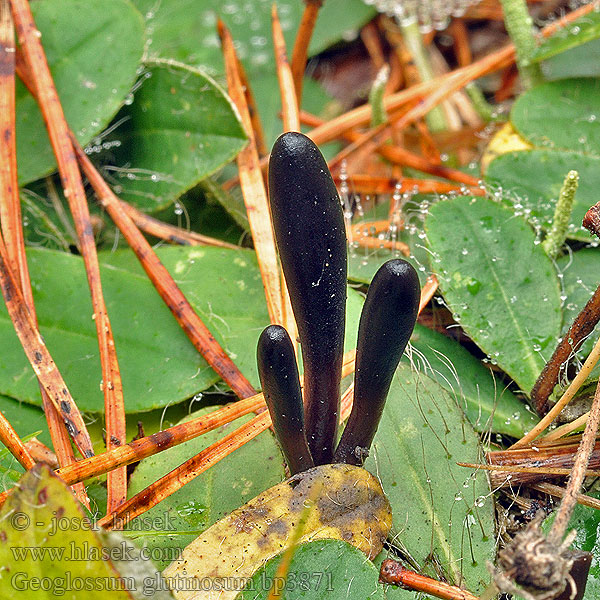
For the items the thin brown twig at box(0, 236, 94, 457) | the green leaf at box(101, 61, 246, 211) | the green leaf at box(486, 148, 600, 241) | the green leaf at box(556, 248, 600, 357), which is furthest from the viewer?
the green leaf at box(101, 61, 246, 211)

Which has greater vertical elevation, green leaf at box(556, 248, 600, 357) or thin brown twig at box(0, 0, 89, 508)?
thin brown twig at box(0, 0, 89, 508)

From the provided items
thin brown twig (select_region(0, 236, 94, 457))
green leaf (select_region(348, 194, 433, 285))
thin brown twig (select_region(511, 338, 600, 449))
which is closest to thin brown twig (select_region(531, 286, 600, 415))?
thin brown twig (select_region(511, 338, 600, 449))

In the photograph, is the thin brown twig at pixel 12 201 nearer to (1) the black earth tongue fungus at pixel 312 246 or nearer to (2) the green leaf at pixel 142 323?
(2) the green leaf at pixel 142 323

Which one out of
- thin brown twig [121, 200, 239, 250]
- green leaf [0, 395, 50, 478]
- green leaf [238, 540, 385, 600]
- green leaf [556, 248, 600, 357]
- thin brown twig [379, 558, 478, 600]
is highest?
thin brown twig [121, 200, 239, 250]

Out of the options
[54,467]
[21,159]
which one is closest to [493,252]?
[54,467]

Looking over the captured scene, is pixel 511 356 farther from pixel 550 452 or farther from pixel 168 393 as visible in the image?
pixel 168 393

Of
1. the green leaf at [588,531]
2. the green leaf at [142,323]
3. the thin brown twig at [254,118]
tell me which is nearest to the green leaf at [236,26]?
the thin brown twig at [254,118]

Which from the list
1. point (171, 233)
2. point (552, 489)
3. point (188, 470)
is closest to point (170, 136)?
point (171, 233)

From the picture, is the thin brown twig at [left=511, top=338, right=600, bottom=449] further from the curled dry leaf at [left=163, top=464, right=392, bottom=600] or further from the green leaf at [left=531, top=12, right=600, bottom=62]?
the green leaf at [left=531, top=12, right=600, bottom=62]
